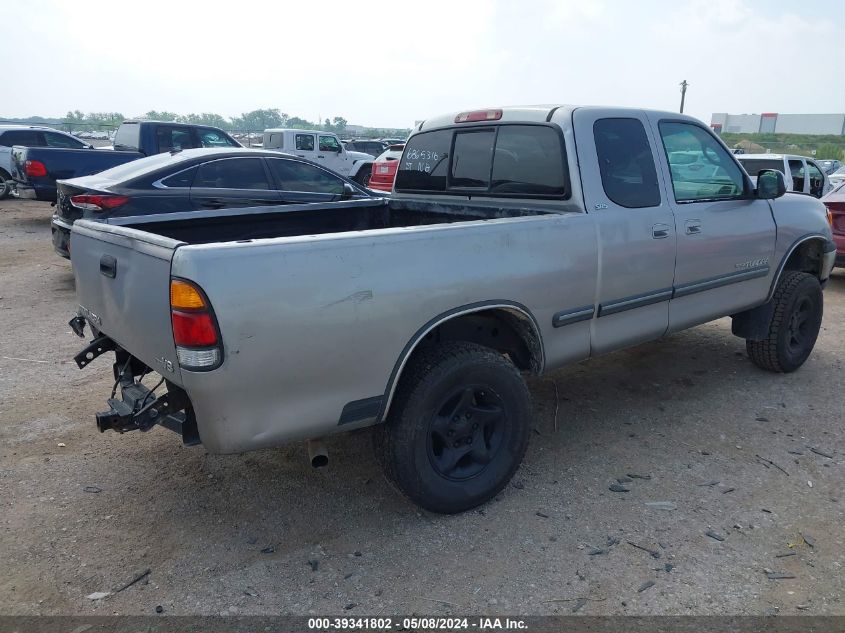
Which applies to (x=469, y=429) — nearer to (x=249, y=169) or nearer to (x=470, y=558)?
(x=470, y=558)

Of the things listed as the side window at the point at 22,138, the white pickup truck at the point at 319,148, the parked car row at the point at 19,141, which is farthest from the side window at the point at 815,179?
the side window at the point at 22,138

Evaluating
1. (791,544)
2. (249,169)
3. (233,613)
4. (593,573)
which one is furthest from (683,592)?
(249,169)

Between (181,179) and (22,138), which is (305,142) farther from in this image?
(181,179)

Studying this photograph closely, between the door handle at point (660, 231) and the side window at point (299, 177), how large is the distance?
500cm

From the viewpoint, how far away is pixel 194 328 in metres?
2.45

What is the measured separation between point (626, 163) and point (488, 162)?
87 centimetres

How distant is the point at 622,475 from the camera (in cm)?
371

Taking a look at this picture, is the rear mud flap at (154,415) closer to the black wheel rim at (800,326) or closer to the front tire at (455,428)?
the front tire at (455,428)

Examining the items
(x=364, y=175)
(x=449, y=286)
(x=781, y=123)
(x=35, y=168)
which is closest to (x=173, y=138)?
(x=35, y=168)

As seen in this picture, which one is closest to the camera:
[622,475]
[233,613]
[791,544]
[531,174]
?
[233,613]

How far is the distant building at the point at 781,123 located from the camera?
73.3m

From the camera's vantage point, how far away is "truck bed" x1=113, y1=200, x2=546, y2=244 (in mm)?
3877

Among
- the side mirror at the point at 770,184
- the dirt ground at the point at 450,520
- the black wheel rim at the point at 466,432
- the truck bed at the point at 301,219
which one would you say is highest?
the side mirror at the point at 770,184

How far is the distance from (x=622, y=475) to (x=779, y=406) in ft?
5.69
